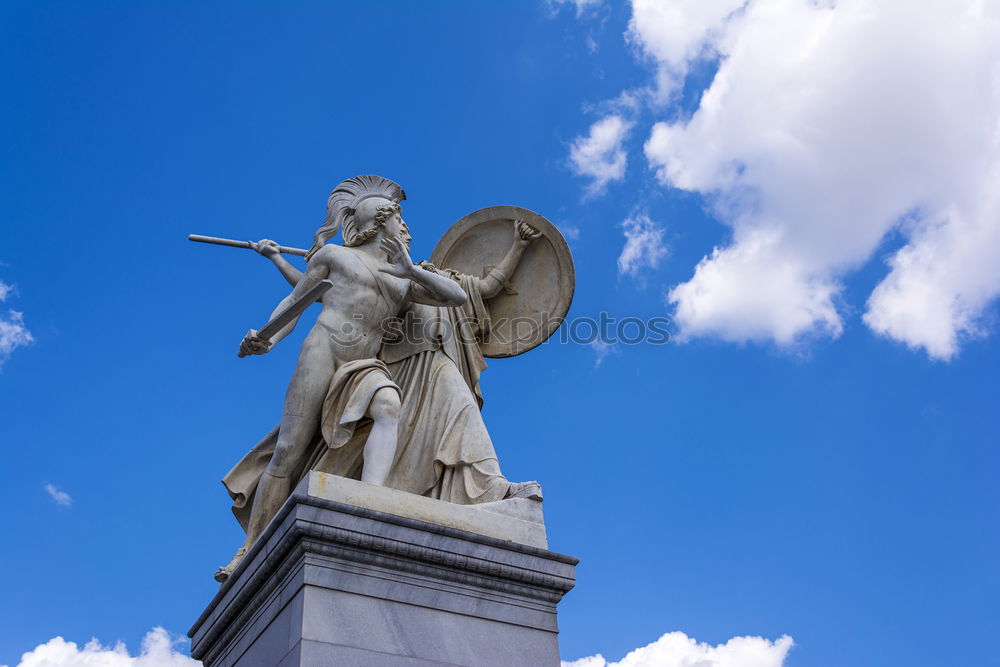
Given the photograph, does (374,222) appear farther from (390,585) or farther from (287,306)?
(390,585)

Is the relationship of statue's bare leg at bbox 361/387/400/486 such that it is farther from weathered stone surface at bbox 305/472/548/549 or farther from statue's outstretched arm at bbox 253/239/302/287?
statue's outstretched arm at bbox 253/239/302/287

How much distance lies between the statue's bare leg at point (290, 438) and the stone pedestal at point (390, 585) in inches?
40.2

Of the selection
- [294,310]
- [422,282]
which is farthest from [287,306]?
[422,282]

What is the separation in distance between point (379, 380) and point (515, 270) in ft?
8.27

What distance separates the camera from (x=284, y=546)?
7.55 meters

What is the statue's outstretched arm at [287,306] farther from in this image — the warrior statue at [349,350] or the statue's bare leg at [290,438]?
the statue's bare leg at [290,438]

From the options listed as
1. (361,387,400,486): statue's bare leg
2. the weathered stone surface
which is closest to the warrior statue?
(361,387,400,486): statue's bare leg

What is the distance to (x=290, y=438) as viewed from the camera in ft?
31.0

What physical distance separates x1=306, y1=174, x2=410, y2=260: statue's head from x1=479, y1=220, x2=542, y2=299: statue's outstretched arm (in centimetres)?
100

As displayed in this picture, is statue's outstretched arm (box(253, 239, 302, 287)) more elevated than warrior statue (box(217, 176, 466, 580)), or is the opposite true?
→ statue's outstretched arm (box(253, 239, 302, 287))

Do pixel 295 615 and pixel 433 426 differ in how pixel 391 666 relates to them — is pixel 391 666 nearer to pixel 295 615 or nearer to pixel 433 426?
pixel 295 615

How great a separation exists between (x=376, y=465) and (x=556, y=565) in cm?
178

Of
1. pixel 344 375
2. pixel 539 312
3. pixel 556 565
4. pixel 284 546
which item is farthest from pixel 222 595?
pixel 539 312

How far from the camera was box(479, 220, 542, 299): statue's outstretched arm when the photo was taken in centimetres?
1103
